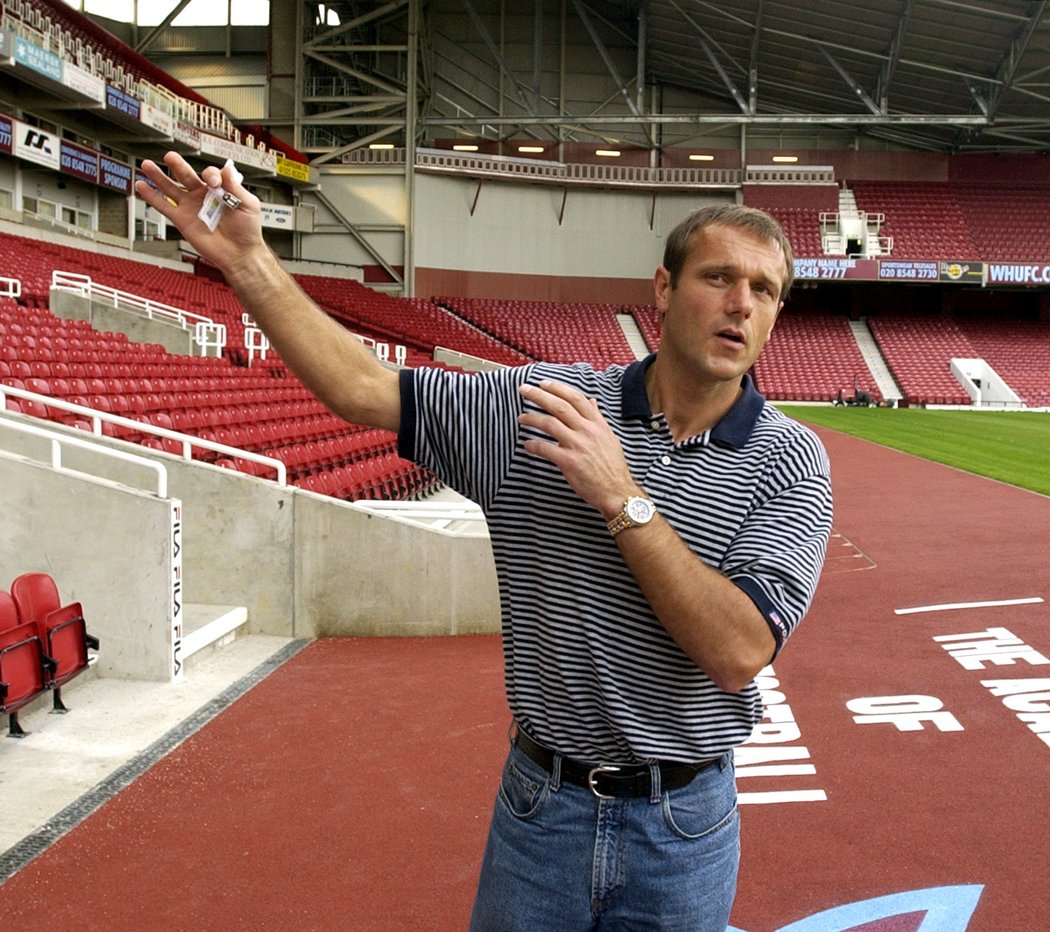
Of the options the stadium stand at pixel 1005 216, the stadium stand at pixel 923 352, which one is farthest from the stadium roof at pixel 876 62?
the stadium stand at pixel 923 352

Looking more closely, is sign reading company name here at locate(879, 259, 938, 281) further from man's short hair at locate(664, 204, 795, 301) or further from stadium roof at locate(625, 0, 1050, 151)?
man's short hair at locate(664, 204, 795, 301)

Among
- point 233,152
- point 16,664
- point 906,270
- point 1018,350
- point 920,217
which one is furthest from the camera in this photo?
point 920,217

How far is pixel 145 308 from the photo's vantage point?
2180cm

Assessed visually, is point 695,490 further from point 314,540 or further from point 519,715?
point 314,540

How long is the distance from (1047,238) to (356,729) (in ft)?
150

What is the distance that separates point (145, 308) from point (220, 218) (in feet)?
69.0

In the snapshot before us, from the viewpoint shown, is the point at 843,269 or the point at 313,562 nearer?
the point at 313,562

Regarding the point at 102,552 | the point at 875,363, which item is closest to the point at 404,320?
the point at 875,363

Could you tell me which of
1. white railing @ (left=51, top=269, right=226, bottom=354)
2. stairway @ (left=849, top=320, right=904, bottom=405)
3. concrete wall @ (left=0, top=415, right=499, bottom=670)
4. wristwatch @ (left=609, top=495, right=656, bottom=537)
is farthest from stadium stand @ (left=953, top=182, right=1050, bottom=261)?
wristwatch @ (left=609, top=495, right=656, bottom=537)

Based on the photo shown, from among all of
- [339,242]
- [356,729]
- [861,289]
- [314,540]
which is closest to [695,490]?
[356,729]

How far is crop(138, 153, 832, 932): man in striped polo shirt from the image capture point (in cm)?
204

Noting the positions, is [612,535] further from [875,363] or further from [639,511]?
[875,363]

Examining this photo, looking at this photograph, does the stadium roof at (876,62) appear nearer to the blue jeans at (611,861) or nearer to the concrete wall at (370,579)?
the concrete wall at (370,579)

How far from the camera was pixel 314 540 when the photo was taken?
8.49 meters
